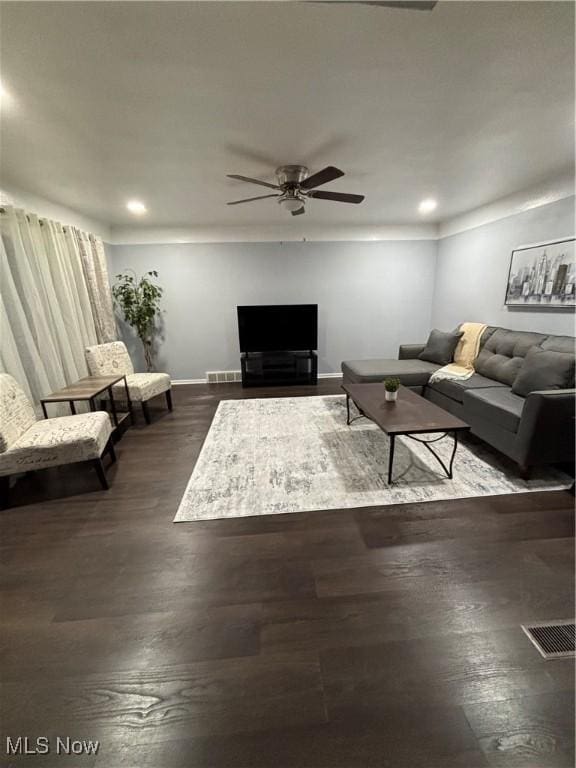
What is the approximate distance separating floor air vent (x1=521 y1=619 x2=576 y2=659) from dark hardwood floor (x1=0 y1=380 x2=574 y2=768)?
3cm

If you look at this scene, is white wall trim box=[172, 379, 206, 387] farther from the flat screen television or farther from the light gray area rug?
the light gray area rug

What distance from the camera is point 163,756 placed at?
3.03ft

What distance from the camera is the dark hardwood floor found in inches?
37.3

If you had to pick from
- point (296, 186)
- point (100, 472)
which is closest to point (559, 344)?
point (296, 186)

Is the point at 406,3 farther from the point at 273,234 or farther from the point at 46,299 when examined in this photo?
the point at 273,234

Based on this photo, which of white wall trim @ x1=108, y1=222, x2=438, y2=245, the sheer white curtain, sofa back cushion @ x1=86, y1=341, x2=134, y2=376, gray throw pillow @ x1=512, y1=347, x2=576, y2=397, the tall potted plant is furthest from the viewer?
white wall trim @ x1=108, y1=222, x2=438, y2=245

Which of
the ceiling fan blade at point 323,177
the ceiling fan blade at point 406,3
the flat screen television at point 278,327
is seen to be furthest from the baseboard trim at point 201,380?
the ceiling fan blade at point 406,3

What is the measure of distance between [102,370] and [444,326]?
4.91m

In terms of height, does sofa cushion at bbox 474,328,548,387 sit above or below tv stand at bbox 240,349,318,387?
above

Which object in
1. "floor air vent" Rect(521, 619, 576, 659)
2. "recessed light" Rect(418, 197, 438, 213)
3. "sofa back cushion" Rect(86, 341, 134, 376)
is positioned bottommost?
"floor air vent" Rect(521, 619, 576, 659)

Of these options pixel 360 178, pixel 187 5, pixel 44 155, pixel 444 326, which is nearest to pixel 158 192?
pixel 44 155

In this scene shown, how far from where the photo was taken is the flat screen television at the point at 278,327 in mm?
4598

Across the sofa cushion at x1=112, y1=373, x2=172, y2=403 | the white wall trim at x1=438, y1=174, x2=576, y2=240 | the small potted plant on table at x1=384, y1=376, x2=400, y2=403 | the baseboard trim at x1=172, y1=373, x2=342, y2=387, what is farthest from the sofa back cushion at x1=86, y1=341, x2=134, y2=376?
the white wall trim at x1=438, y1=174, x2=576, y2=240

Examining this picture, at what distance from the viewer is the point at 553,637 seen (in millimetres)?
1203
